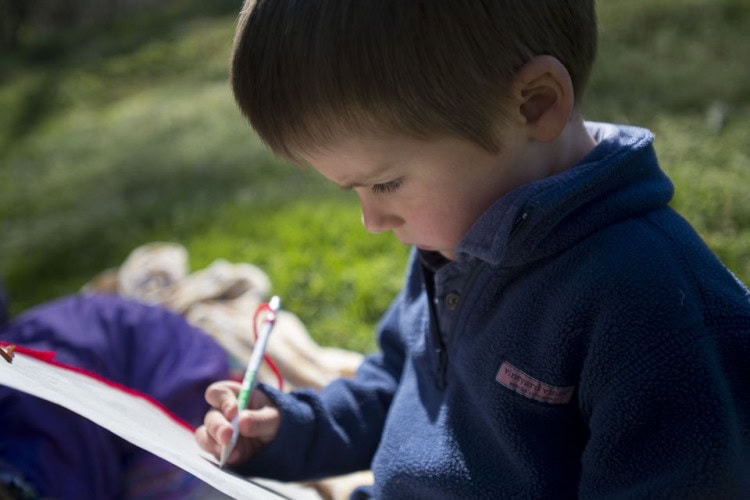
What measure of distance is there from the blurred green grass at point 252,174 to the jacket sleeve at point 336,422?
654mm

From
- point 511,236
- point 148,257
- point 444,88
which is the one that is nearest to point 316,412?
point 511,236

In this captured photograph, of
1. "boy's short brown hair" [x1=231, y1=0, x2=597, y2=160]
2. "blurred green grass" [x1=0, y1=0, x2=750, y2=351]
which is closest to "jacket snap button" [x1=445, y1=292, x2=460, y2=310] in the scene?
"boy's short brown hair" [x1=231, y1=0, x2=597, y2=160]

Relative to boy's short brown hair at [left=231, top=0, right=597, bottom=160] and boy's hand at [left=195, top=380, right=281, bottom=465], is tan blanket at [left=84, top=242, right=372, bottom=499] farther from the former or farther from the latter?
boy's short brown hair at [left=231, top=0, right=597, bottom=160]

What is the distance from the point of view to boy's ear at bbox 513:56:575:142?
79 cm

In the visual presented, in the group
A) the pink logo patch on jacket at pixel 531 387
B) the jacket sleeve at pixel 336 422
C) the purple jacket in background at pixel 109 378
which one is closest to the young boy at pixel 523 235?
the pink logo patch on jacket at pixel 531 387

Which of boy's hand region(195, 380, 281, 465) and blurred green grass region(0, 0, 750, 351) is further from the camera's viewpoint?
blurred green grass region(0, 0, 750, 351)

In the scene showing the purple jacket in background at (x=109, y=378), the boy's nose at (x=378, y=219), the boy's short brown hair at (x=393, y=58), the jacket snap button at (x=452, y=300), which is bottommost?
the purple jacket in background at (x=109, y=378)

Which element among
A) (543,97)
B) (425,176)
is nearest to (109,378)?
(425,176)

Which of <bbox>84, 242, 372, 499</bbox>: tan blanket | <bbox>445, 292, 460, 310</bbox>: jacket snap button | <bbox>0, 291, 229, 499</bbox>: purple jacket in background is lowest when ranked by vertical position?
<bbox>0, 291, 229, 499</bbox>: purple jacket in background

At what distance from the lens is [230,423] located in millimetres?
1006

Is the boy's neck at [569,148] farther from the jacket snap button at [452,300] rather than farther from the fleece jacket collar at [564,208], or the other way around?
the jacket snap button at [452,300]

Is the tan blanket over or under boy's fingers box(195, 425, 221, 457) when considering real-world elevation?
over

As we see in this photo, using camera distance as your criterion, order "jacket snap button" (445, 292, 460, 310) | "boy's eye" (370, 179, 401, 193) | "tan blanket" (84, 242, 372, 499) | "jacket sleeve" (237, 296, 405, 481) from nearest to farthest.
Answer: "boy's eye" (370, 179, 401, 193) < "jacket snap button" (445, 292, 460, 310) < "jacket sleeve" (237, 296, 405, 481) < "tan blanket" (84, 242, 372, 499)

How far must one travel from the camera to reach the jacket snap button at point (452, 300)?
0.98m
